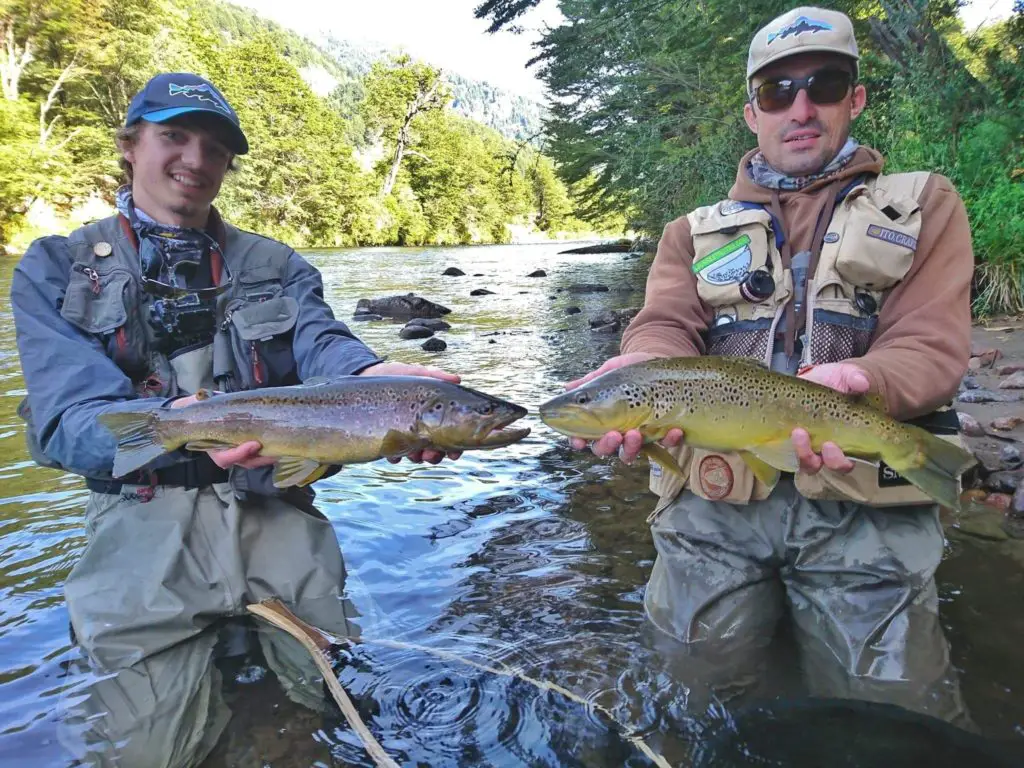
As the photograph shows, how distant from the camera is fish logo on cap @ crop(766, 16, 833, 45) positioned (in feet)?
9.82

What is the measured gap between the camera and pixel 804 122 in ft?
10.1

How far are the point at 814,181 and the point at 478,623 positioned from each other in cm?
271

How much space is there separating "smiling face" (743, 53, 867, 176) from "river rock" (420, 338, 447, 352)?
8.83 m

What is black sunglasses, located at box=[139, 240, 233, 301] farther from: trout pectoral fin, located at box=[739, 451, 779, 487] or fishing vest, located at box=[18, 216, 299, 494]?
trout pectoral fin, located at box=[739, 451, 779, 487]

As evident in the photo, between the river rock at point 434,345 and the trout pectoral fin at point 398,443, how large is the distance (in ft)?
29.0

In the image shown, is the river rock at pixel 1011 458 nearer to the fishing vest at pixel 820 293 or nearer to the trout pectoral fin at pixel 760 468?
the fishing vest at pixel 820 293

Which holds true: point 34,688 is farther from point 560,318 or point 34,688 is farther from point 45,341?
point 560,318

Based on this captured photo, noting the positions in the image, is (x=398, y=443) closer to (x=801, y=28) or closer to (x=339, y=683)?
(x=339, y=683)

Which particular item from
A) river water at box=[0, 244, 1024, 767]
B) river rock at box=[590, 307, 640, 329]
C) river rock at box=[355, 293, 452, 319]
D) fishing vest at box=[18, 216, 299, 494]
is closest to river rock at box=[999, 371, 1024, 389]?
river water at box=[0, 244, 1024, 767]

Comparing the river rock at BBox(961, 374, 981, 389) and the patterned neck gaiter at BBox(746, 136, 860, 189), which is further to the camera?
the river rock at BBox(961, 374, 981, 389)

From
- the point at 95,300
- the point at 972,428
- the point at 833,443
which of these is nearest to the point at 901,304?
the point at 833,443

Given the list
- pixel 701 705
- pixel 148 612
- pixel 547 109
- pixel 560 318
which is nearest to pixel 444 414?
pixel 148 612

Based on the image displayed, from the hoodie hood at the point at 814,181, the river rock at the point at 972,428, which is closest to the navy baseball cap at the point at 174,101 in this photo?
the hoodie hood at the point at 814,181

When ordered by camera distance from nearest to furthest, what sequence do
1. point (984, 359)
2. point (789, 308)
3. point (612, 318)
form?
point (789, 308) → point (984, 359) → point (612, 318)
